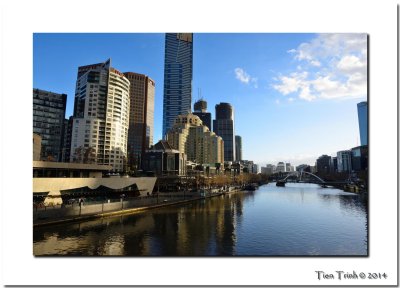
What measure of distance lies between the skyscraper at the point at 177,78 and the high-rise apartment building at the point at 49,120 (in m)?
80.4

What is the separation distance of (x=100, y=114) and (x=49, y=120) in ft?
47.2

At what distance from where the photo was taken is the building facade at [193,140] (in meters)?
114

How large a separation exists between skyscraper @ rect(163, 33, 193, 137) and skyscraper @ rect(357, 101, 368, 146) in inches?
5795

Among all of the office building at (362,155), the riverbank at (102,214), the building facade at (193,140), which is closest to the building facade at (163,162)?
the building facade at (193,140)

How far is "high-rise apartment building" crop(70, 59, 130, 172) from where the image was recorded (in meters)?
72.9

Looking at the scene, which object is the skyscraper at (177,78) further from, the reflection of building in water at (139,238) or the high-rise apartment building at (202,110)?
A: the reflection of building in water at (139,238)

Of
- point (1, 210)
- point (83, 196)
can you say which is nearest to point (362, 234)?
point (1, 210)

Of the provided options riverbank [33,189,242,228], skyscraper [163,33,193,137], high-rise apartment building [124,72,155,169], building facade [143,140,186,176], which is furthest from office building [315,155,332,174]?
riverbank [33,189,242,228]

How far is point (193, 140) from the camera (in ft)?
398

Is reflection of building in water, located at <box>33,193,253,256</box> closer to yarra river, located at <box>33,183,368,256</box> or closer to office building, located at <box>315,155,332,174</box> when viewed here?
yarra river, located at <box>33,183,368,256</box>

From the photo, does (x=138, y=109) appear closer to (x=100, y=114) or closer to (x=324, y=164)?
(x=100, y=114)
